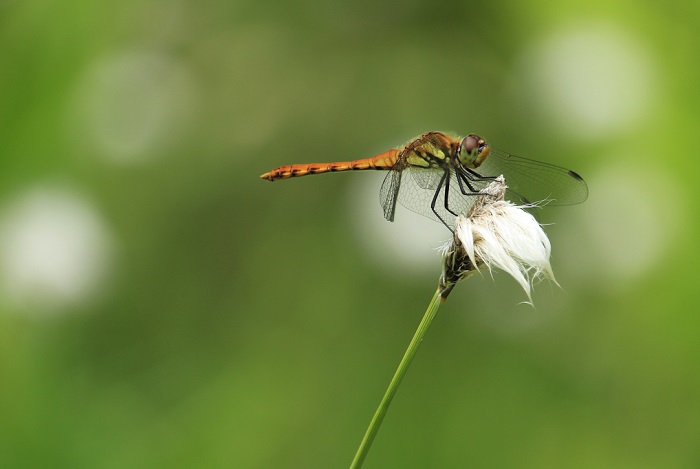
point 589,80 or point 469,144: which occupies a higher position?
point 589,80

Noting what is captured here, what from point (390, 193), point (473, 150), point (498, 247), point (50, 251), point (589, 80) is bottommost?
point (50, 251)

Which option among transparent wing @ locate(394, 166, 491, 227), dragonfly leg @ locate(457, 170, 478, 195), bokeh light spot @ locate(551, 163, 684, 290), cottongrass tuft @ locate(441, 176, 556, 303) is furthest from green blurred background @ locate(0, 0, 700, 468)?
cottongrass tuft @ locate(441, 176, 556, 303)

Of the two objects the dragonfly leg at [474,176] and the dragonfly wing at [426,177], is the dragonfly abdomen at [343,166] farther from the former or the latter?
the dragonfly leg at [474,176]

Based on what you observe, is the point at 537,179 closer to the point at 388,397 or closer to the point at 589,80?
the point at 589,80

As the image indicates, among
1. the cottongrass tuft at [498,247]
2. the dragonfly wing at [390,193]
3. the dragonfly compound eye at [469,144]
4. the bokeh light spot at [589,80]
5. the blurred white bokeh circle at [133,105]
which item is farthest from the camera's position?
the blurred white bokeh circle at [133,105]

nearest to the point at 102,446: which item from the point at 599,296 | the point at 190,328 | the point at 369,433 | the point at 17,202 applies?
the point at 190,328

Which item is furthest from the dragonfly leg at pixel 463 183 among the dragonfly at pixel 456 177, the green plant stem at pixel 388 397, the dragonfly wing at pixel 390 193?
the green plant stem at pixel 388 397

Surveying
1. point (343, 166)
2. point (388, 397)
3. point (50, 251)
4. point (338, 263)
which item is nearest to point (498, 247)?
point (388, 397)

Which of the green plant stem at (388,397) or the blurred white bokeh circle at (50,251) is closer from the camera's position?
the green plant stem at (388,397)

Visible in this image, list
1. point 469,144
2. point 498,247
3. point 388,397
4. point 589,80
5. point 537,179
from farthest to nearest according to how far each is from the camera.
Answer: point 589,80
point 537,179
point 469,144
point 498,247
point 388,397
